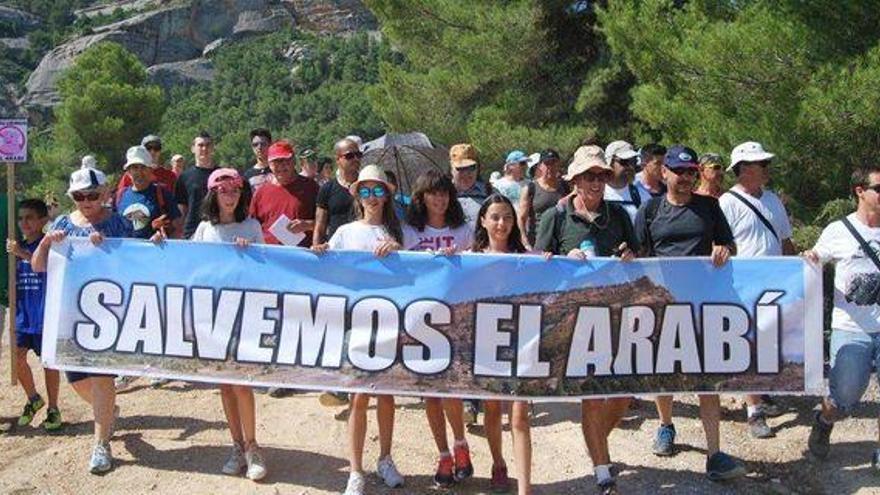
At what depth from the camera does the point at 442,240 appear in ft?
17.8

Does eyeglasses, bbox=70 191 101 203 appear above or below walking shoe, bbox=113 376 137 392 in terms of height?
above

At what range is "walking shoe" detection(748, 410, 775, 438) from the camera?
634 centimetres

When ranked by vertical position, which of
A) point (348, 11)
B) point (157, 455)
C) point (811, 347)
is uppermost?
point (348, 11)

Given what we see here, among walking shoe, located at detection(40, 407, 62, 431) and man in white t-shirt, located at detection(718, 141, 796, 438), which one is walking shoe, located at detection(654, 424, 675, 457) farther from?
walking shoe, located at detection(40, 407, 62, 431)

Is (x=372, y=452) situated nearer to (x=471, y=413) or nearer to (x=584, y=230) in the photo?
(x=471, y=413)

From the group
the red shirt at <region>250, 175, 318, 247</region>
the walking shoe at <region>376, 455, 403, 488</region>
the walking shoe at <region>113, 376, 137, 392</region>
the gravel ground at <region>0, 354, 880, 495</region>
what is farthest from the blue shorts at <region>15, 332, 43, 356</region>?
the walking shoe at <region>376, 455, 403, 488</region>

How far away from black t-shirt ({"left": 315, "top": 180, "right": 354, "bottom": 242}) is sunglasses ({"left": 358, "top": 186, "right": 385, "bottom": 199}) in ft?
4.66

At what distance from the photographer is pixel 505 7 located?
14.1 metres

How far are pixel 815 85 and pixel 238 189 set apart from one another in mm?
5144

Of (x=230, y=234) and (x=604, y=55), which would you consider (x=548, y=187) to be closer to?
(x=230, y=234)

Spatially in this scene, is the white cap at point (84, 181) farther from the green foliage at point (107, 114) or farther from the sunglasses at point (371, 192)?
the green foliage at point (107, 114)

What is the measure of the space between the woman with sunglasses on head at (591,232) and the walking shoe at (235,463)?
215cm

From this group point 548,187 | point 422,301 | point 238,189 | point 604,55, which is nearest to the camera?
point 422,301

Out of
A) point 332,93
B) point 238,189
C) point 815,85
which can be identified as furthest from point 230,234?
point 332,93
